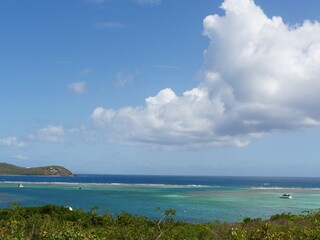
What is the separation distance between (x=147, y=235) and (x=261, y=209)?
43384 millimetres

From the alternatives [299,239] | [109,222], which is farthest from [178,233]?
[109,222]

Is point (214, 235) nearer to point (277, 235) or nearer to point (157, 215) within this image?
point (277, 235)

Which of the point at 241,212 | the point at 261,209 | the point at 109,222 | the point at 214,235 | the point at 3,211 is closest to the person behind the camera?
the point at 214,235

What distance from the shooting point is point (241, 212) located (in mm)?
51062

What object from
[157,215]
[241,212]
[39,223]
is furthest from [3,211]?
[241,212]

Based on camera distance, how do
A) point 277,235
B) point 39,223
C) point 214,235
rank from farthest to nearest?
point 214,235 → point 39,223 → point 277,235

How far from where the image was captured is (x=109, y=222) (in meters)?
22.8

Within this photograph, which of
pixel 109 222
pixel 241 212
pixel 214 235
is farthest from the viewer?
pixel 241 212

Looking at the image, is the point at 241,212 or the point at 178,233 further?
the point at 241,212

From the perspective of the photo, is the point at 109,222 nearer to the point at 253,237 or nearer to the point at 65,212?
the point at 65,212

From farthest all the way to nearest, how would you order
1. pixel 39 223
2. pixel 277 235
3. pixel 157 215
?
pixel 157 215, pixel 39 223, pixel 277 235

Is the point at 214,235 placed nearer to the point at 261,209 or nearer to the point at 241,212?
the point at 241,212

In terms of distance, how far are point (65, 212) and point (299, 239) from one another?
16.2 m

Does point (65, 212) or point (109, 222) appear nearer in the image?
point (109, 222)
